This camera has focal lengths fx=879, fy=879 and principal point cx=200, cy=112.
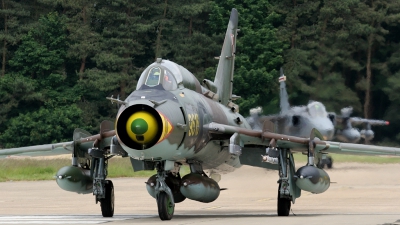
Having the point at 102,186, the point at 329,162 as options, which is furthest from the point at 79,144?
the point at 329,162

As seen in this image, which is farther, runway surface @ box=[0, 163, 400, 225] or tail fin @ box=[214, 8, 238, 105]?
tail fin @ box=[214, 8, 238, 105]

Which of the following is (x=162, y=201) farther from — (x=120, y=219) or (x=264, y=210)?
(x=264, y=210)

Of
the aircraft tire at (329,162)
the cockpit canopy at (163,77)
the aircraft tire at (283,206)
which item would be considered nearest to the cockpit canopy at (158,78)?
the cockpit canopy at (163,77)

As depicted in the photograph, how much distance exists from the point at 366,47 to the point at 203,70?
12556 millimetres

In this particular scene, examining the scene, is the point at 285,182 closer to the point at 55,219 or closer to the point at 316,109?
the point at 55,219

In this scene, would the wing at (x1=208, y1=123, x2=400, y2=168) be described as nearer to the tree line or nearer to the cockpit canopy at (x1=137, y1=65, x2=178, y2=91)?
the cockpit canopy at (x1=137, y1=65, x2=178, y2=91)

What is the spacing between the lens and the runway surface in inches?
637

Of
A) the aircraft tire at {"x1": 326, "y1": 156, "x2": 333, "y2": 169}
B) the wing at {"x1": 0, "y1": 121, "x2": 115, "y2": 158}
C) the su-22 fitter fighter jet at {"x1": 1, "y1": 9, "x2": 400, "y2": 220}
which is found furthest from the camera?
the aircraft tire at {"x1": 326, "y1": 156, "x2": 333, "y2": 169}

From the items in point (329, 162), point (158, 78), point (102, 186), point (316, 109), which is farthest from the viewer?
point (316, 109)

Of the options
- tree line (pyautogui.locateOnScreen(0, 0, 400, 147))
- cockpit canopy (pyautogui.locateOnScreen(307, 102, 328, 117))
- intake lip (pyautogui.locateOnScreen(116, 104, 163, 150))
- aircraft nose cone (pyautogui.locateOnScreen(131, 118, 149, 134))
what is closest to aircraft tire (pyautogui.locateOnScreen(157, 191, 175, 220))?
intake lip (pyautogui.locateOnScreen(116, 104, 163, 150))

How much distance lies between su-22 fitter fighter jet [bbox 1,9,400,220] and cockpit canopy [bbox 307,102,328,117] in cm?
1450

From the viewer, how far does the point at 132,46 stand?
5406 cm

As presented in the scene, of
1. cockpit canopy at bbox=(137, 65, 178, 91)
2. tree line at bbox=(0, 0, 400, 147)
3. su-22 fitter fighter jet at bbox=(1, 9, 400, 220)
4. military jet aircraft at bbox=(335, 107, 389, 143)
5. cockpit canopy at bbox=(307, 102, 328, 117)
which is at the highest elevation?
tree line at bbox=(0, 0, 400, 147)

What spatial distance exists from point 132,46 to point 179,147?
39306mm
